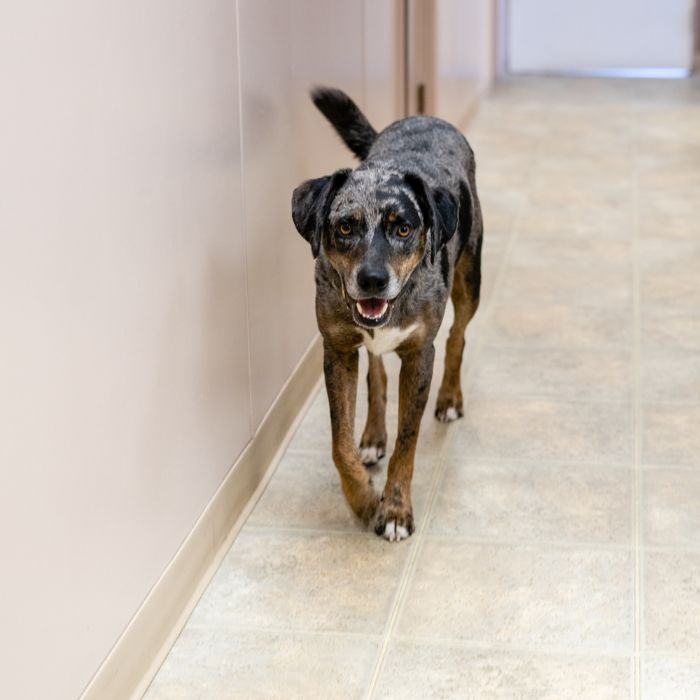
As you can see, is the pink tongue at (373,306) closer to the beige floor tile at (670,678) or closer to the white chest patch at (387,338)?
the white chest patch at (387,338)

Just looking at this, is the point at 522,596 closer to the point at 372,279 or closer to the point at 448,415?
the point at 372,279

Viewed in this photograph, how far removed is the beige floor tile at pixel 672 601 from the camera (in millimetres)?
2375

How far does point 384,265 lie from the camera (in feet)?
8.14

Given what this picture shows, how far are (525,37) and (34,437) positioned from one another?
771 centimetres

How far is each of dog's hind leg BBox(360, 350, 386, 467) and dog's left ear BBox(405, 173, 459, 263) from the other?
583 mm

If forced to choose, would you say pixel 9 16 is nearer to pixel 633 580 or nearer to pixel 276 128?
pixel 276 128

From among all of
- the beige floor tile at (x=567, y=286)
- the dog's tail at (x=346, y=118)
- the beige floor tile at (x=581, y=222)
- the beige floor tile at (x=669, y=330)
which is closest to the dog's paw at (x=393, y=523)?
the dog's tail at (x=346, y=118)

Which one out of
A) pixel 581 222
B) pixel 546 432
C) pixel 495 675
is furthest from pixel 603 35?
pixel 495 675

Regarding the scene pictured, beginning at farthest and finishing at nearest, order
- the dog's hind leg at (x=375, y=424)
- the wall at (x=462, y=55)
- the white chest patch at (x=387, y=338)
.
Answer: the wall at (x=462, y=55), the dog's hind leg at (x=375, y=424), the white chest patch at (x=387, y=338)

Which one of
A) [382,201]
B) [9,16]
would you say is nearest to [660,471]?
[382,201]

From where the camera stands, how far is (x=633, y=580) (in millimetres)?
2605

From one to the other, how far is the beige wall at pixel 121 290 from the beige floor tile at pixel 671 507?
98 cm

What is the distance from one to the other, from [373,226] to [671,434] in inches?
48.5

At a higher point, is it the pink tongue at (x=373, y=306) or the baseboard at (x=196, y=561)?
the pink tongue at (x=373, y=306)
